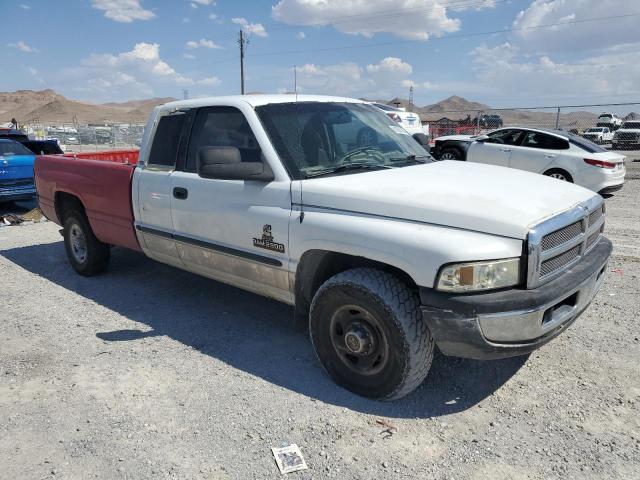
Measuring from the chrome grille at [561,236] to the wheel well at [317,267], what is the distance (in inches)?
39.2

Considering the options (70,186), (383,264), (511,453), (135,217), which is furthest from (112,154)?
(511,453)

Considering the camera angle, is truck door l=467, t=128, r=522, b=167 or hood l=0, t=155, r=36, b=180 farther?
truck door l=467, t=128, r=522, b=167

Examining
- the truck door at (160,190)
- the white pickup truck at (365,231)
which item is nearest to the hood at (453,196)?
the white pickup truck at (365,231)

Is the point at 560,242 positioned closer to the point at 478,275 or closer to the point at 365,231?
the point at 478,275

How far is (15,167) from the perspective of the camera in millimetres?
10125

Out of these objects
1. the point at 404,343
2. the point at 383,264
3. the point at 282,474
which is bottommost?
the point at 282,474

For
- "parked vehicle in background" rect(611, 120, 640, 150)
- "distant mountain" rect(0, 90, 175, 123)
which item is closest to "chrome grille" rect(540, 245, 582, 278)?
"parked vehicle in background" rect(611, 120, 640, 150)

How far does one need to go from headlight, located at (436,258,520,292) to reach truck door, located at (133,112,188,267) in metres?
2.58

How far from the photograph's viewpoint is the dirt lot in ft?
8.88

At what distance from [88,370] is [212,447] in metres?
1.43

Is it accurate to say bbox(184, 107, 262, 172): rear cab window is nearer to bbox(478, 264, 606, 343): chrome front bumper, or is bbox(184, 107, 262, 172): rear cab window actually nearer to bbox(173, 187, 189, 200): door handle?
bbox(173, 187, 189, 200): door handle

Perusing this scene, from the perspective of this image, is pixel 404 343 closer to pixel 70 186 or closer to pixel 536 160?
pixel 70 186

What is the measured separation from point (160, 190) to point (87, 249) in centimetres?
188

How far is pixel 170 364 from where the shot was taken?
12.5 feet
